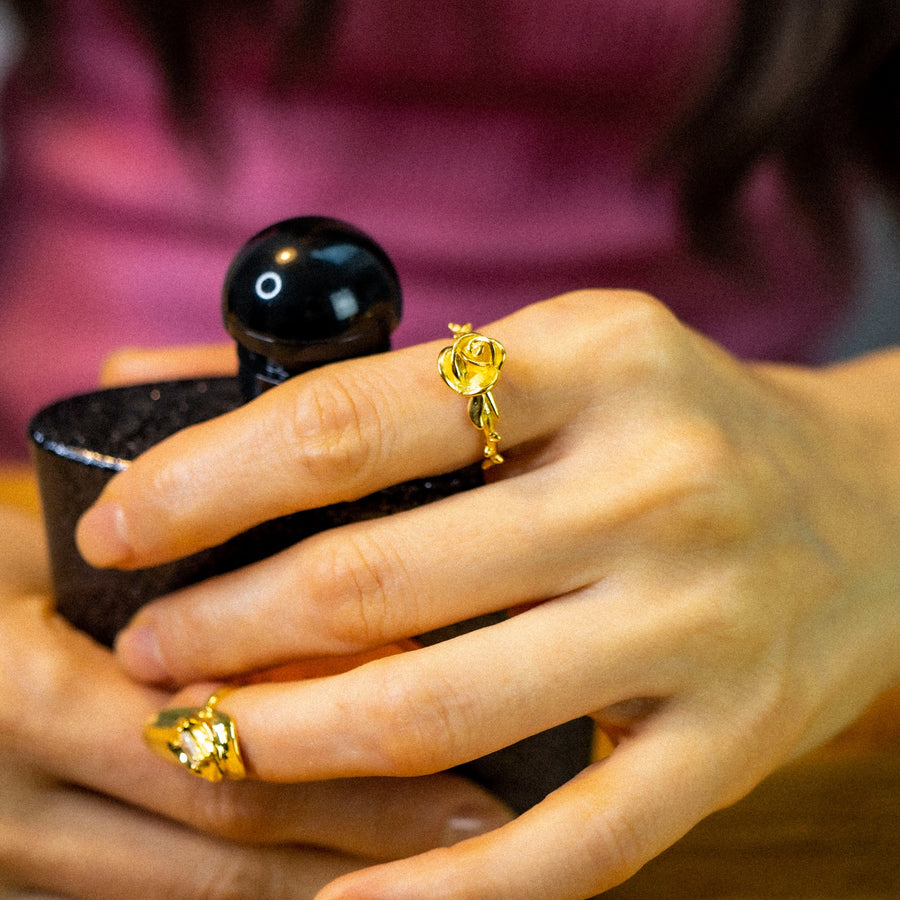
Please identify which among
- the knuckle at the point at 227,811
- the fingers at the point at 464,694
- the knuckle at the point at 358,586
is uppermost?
the knuckle at the point at 358,586

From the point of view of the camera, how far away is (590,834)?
37 cm

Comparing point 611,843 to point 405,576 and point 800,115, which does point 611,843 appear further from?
point 800,115

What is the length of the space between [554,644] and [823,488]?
194 mm

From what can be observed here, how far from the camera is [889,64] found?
3.26ft

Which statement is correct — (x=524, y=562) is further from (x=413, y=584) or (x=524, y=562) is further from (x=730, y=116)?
(x=730, y=116)

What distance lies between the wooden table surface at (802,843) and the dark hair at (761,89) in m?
0.61

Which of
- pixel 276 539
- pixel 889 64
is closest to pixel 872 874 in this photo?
pixel 276 539

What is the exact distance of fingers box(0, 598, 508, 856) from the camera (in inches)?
16.7

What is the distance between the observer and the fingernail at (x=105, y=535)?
0.39m

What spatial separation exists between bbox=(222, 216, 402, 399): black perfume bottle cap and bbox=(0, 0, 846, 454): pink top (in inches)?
21.7

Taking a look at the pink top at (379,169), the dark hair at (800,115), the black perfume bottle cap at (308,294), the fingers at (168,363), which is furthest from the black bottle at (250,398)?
the dark hair at (800,115)

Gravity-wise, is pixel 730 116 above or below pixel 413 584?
above

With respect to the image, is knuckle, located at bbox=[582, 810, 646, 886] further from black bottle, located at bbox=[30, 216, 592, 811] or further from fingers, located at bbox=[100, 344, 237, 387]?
fingers, located at bbox=[100, 344, 237, 387]

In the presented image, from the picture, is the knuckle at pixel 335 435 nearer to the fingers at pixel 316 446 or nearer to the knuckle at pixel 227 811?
the fingers at pixel 316 446
